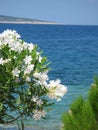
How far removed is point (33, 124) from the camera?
49.5ft

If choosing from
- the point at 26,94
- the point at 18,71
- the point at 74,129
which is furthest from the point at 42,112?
the point at 74,129

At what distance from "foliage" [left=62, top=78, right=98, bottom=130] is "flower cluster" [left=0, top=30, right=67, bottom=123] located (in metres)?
0.86

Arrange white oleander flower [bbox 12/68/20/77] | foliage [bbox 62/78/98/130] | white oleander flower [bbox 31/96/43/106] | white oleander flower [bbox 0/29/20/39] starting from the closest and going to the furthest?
1. foliage [bbox 62/78/98/130]
2. white oleander flower [bbox 12/68/20/77]
3. white oleander flower [bbox 31/96/43/106]
4. white oleander flower [bbox 0/29/20/39]

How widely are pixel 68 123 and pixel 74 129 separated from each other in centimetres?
8

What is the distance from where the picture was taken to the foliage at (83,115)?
144 inches

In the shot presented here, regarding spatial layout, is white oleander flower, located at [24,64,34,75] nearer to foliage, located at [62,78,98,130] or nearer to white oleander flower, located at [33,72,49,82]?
white oleander flower, located at [33,72,49,82]

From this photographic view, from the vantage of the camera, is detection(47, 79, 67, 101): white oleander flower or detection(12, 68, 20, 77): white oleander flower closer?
detection(12, 68, 20, 77): white oleander flower

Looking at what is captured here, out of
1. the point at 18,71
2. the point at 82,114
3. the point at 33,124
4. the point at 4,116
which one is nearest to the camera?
the point at 82,114

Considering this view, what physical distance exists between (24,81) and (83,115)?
111 cm

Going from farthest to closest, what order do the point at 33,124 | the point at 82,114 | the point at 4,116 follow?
the point at 33,124, the point at 4,116, the point at 82,114

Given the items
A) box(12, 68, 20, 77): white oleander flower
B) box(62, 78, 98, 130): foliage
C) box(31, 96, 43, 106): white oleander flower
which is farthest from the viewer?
box(31, 96, 43, 106): white oleander flower

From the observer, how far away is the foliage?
3.65 m

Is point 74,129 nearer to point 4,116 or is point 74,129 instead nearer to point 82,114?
point 82,114

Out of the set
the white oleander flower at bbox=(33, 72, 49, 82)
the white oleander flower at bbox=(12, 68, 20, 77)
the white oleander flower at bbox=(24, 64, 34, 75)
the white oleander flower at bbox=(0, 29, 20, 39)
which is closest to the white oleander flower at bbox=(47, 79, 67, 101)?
the white oleander flower at bbox=(33, 72, 49, 82)
